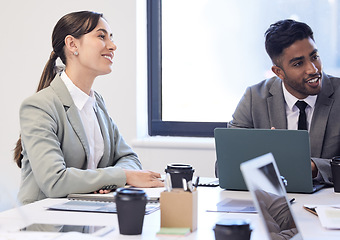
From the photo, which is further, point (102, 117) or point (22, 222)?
point (102, 117)

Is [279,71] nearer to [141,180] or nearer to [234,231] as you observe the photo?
[141,180]

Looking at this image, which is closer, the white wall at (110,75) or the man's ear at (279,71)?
the man's ear at (279,71)

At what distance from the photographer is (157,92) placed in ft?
13.0

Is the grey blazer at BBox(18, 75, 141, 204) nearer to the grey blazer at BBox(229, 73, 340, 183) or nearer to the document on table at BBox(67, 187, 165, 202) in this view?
the document on table at BBox(67, 187, 165, 202)

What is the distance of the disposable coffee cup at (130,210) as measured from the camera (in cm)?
142

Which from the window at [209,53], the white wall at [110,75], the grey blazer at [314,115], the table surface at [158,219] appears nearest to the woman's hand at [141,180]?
the table surface at [158,219]

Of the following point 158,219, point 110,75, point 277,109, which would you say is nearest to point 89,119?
point 277,109

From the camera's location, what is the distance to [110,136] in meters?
2.64

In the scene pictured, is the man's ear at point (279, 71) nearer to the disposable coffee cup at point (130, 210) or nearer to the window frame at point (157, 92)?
the window frame at point (157, 92)

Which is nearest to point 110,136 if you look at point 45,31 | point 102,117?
point 102,117

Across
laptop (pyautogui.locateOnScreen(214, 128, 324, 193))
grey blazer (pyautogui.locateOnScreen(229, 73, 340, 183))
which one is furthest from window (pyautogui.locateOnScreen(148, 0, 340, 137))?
laptop (pyautogui.locateOnScreen(214, 128, 324, 193))

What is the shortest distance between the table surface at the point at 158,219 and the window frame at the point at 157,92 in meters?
1.91

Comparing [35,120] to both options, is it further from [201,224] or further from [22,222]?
[201,224]

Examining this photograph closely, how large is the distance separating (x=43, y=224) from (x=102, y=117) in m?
1.09
